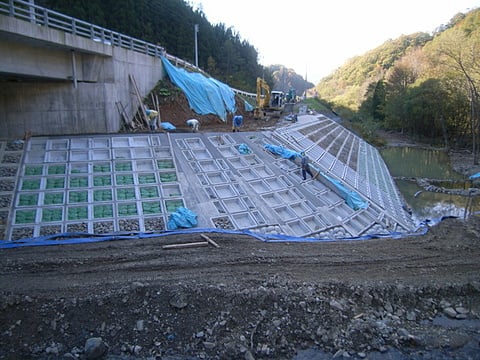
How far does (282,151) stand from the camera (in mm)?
16078

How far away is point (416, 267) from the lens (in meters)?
8.62

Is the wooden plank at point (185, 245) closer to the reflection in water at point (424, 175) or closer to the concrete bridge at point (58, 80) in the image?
the concrete bridge at point (58, 80)

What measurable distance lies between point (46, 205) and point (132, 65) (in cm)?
1079

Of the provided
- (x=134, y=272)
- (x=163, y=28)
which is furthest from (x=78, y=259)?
(x=163, y=28)

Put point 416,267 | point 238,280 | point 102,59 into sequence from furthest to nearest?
1. point 102,59
2. point 416,267
3. point 238,280

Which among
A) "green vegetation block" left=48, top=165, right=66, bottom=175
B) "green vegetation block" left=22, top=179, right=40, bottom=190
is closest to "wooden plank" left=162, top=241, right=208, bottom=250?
"green vegetation block" left=22, top=179, right=40, bottom=190

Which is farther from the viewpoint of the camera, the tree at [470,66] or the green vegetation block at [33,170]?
the tree at [470,66]

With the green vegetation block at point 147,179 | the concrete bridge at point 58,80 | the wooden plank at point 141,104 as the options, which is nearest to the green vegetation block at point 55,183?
the green vegetation block at point 147,179

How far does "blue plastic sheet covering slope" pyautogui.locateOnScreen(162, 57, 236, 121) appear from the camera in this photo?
73.0 ft

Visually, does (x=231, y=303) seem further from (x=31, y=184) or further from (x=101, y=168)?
(x=31, y=184)

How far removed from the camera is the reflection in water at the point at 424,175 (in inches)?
667

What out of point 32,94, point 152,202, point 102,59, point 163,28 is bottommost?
point 152,202

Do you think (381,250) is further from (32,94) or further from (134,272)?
(32,94)

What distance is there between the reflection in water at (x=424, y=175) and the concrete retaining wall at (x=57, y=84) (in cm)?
1606
